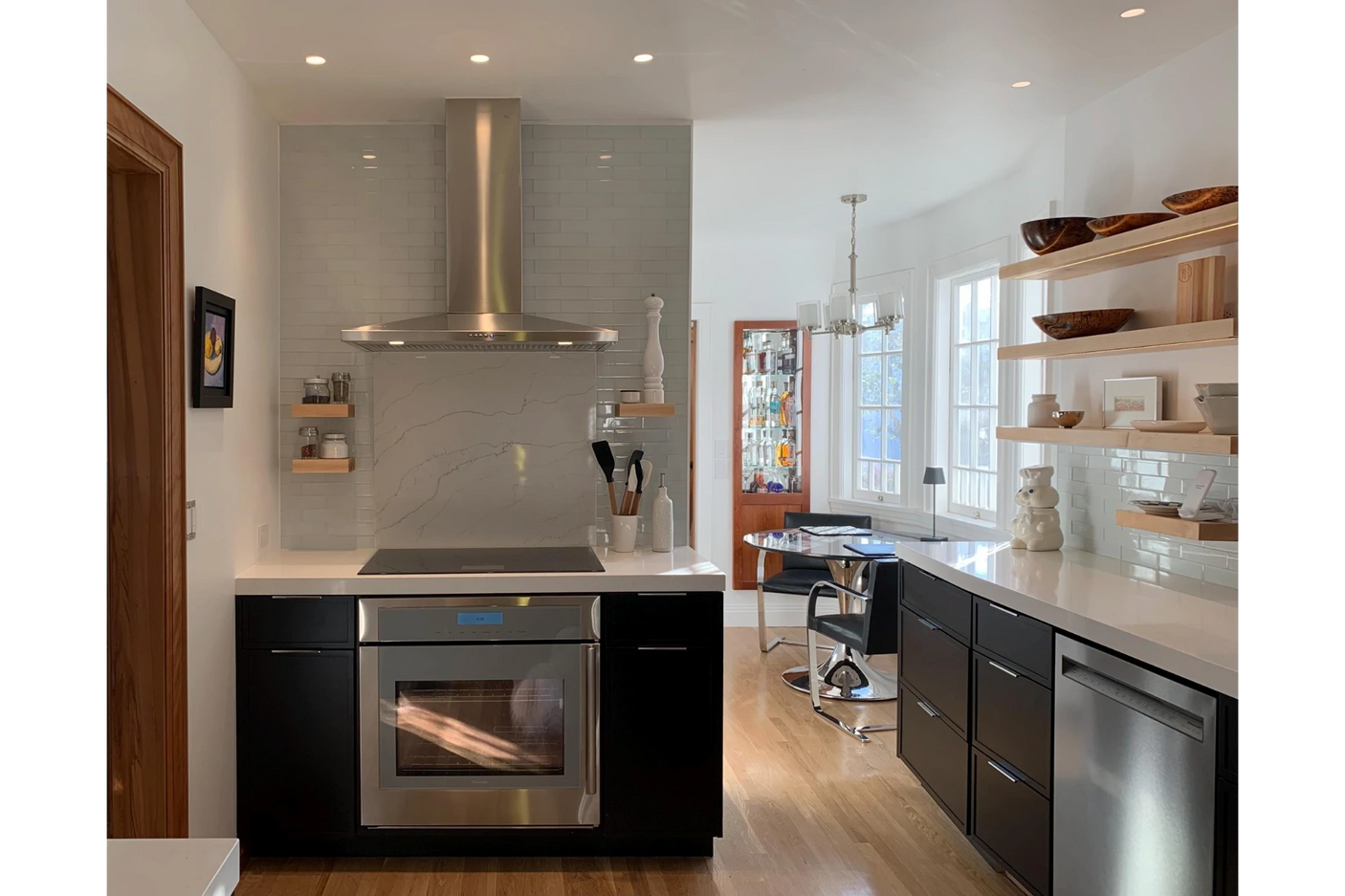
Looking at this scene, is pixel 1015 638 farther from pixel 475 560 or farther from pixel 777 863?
pixel 475 560

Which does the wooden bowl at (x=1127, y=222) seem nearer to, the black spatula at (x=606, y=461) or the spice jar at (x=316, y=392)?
the black spatula at (x=606, y=461)

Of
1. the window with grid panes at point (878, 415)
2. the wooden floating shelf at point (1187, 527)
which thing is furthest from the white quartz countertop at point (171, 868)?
the window with grid panes at point (878, 415)

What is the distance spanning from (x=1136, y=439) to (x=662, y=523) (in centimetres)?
156

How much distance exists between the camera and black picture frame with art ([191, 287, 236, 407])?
2549 mm

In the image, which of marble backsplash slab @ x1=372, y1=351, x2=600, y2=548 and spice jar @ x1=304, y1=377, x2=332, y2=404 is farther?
marble backsplash slab @ x1=372, y1=351, x2=600, y2=548

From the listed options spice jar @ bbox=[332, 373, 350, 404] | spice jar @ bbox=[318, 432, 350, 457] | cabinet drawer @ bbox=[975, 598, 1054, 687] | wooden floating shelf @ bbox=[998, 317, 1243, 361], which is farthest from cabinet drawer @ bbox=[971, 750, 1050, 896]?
spice jar @ bbox=[332, 373, 350, 404]

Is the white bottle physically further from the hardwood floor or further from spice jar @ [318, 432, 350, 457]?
spice jar @ [318, 432, 350, 457]

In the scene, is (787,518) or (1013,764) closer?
(1013,764)

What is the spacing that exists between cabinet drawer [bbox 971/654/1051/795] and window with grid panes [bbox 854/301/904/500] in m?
2.90

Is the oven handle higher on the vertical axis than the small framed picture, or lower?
lower
